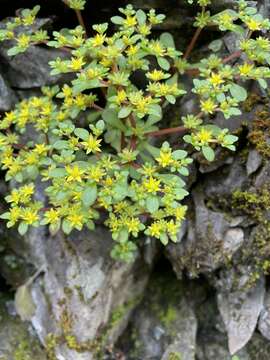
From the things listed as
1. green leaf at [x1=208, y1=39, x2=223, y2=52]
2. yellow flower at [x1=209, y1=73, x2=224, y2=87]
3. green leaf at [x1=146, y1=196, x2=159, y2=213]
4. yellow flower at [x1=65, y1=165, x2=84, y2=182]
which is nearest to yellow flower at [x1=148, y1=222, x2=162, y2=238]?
green leaf at [x1=146, y1=196, x2=159, y2=213]

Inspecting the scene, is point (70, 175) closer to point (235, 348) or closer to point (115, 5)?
point (115, 5)

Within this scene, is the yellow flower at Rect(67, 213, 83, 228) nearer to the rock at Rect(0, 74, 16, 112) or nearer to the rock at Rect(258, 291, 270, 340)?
the rock at Rect(0, 74, 16, 112)

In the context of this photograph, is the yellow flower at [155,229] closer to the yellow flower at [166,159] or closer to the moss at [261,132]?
the yellow flower at [166,159]

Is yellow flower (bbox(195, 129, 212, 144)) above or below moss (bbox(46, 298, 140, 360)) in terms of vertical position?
above

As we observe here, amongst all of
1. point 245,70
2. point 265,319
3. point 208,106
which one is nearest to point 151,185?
point 208,106

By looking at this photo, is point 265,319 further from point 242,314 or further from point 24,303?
point 24,303

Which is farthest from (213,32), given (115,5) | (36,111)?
(36,111)
